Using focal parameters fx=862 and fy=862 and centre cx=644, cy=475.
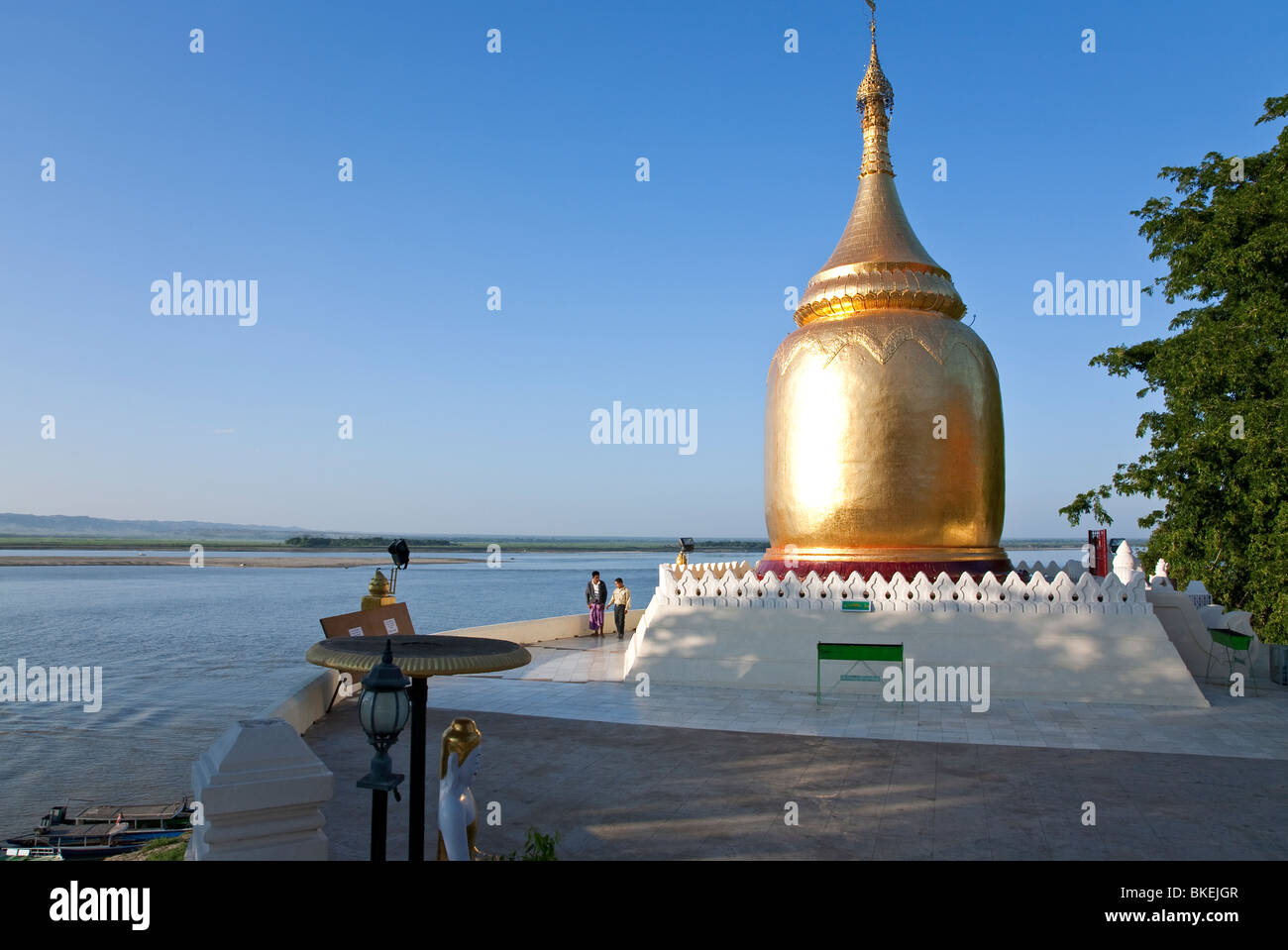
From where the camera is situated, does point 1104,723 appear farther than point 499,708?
No

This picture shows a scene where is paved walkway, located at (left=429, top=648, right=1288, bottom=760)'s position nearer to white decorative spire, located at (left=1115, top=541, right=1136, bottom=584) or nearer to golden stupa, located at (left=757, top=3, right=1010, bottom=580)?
white decorative spire, located at (left=1115, top=541, right=1136, bottom=584)

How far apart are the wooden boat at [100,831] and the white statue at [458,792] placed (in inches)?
189

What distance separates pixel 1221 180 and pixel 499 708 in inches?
988

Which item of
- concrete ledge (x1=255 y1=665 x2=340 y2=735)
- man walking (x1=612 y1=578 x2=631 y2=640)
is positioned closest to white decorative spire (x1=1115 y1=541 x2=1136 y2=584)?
man walking (x1=612 y1=578 x2=631 y2=640)

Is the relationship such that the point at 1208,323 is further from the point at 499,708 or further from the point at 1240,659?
the point at 499,708

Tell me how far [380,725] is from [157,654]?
31.0m

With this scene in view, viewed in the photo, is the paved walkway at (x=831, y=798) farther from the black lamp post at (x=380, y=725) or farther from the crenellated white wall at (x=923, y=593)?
the crenellated white wall at (x=923, y=593)

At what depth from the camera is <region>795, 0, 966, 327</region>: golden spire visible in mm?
19625

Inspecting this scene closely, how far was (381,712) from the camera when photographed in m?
5.13

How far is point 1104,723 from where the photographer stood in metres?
12.5

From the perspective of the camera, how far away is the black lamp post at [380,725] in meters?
5.12

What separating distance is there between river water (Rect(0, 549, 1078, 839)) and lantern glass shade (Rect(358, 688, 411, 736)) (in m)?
9.12

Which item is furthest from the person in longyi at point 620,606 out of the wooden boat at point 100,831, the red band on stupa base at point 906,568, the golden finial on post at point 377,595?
the wooden boat at point 100,831
